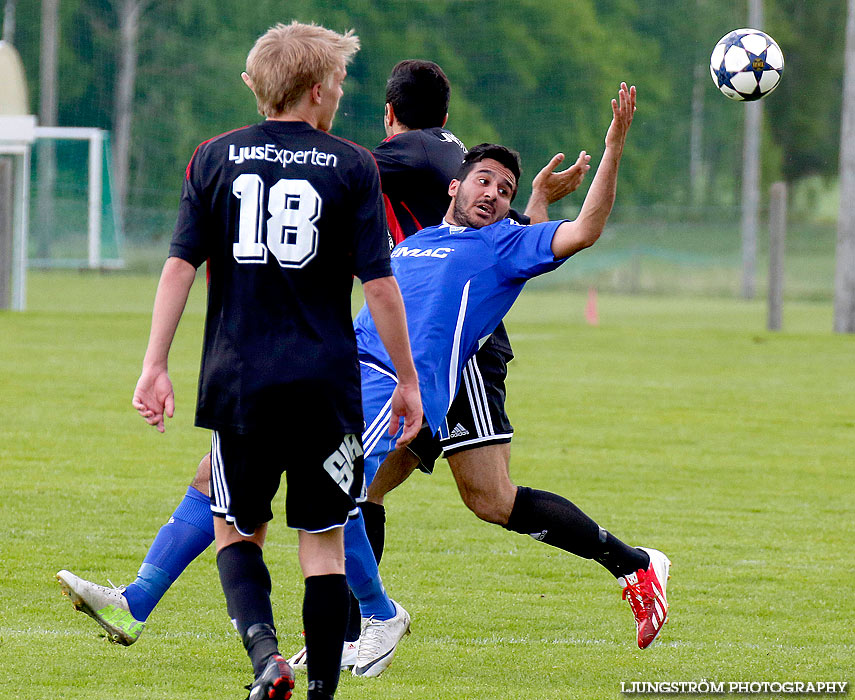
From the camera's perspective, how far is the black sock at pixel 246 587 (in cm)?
362

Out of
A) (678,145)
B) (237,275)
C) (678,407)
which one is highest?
(678,145)

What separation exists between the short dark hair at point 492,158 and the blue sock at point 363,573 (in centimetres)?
133

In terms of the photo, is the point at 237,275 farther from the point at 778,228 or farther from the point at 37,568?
the point at 778,228

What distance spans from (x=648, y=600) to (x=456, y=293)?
4.23ft

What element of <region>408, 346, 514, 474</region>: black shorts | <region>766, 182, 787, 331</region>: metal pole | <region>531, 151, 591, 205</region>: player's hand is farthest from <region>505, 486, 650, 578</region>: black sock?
<region>766, 182, 787, 331</region>: metal pole

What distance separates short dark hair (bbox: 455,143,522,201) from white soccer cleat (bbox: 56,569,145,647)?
6.17 ft

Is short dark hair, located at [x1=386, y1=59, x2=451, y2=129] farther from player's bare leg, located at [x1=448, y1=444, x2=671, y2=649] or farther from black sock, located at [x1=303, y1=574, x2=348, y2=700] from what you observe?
black sock, located at [x1=303, y1=574, x2=348, y2=700]

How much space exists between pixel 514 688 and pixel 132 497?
365 centimetres

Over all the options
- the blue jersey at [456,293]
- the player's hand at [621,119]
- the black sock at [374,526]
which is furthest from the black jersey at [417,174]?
the black sock at [374,526]

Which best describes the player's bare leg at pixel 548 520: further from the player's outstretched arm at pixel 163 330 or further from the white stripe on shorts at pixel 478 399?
the player's outstretched arm at pixel 163 330

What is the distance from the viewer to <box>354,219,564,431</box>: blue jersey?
464cm

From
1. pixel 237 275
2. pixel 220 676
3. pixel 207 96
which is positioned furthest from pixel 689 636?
pixel 207 96

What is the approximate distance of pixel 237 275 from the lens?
3.57m

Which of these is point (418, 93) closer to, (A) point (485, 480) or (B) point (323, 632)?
(A) point (485, 480)
